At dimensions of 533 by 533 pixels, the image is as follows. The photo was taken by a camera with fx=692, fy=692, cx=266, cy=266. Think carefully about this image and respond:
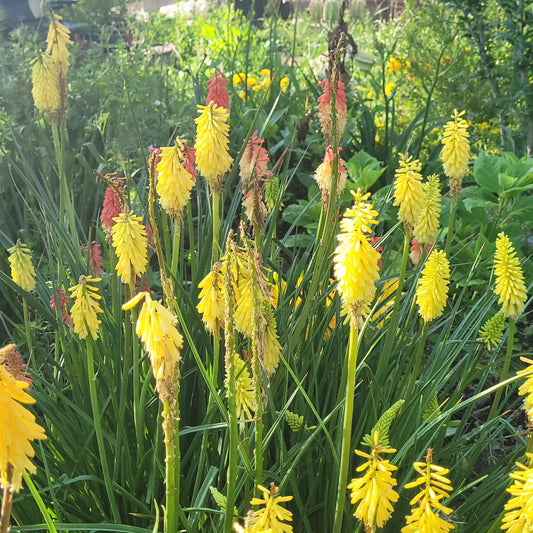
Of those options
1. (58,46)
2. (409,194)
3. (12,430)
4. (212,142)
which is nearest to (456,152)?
(409,194)

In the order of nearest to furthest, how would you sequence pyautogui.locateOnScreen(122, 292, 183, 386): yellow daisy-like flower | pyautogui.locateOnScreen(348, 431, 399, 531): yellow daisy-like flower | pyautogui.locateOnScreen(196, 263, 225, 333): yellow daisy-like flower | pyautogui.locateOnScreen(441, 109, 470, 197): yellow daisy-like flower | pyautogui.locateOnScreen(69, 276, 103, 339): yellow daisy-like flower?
pyautogui.locateOnScreen(122, 292, 183, 386): yellow daisy-like flower
pyautogui.locateOnScreen(348, 431, 399, 531): yellow daisy-like flower
pyautogui.locateOnScreen(196, 263, 225, 333): yellow daisy-like flower
pyautogui.locateOnScreen(69, 276, 103, 339): yellow daisy-like flower
pyautogui.locateOnScreen(441, 109, 470, 197): yellow daisy-like flower

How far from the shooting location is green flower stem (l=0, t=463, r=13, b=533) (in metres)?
0.82

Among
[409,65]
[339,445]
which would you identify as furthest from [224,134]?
[409,65]

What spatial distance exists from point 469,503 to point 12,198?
9.40ft

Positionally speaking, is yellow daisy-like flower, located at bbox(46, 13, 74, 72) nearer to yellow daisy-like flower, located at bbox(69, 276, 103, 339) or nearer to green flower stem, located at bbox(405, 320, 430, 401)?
yellow daisy-like flower, located at bbox(69, 276, 103, 339)

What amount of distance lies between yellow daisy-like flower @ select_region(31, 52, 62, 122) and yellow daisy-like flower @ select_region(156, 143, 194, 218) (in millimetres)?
700

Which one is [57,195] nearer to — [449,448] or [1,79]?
[1,79]

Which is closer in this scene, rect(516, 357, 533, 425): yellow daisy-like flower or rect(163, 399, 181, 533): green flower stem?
rect(163, 399, 181, 533): green flower stem

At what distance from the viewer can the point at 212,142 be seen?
173cm

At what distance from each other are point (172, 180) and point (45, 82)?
30.2 inches

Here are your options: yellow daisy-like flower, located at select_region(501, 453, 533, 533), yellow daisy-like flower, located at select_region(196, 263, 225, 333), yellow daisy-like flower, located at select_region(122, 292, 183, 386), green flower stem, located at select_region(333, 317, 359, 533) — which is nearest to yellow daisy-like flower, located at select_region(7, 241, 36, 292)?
yellow daisy-like flower, located at select_region(196, 263, 225, 333)

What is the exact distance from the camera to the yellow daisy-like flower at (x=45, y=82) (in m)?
2.13

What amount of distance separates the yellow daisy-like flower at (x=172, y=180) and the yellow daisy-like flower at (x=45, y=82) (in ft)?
2.30

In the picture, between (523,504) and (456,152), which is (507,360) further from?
(523,504)
